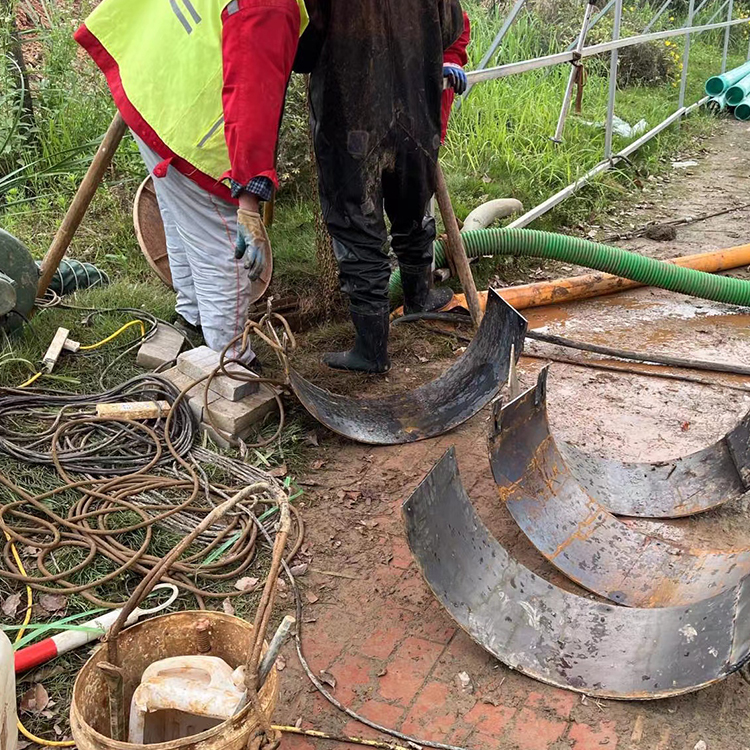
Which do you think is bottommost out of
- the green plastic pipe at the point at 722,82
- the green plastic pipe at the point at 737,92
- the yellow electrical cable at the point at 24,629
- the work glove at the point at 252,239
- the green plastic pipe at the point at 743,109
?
the green plastic pipe at the point at 743,109

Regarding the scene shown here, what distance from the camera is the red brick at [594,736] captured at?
2.44 metres

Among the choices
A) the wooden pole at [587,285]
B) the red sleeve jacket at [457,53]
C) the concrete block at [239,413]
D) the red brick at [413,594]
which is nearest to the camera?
the red brick at [413,594]

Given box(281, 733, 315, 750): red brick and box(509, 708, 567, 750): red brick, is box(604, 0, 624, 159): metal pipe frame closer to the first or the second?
box(509, 708, 567, 750): red brick

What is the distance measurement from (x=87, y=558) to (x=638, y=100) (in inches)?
376

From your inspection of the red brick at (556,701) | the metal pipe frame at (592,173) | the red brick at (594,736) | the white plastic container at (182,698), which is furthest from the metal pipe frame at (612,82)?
the white plastic container at (182,698)

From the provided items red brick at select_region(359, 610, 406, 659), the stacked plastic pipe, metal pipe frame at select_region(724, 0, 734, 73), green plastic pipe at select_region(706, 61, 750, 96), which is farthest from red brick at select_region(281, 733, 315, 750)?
metal pipe frame at select_region(724, 0, 734, 73)

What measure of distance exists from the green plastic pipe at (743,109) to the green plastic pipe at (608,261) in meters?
6.90

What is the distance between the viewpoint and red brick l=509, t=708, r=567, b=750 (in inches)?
96.6

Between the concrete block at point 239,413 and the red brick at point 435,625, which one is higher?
Answer: the concrete block at point 239,413

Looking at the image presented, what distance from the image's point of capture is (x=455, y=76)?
4301mm

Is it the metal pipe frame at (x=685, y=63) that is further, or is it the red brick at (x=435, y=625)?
the metal pipe frame at (x=685, y=63)

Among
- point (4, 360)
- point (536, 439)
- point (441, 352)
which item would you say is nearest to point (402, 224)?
point (441, 352)

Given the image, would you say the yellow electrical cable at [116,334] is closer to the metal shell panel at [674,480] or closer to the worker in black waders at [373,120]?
the worker in black waders at [373,120]

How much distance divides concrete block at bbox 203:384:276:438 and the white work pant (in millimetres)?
465
